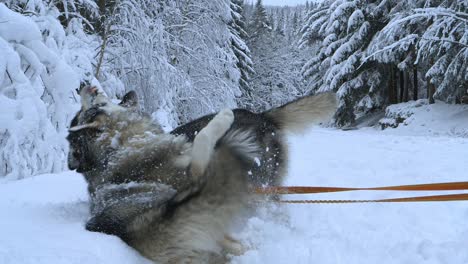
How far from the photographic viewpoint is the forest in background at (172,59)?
15.9ft

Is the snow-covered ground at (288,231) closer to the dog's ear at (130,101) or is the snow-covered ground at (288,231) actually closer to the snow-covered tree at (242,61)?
the dog's ear at (130,101)

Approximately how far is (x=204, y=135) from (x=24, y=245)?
96cm

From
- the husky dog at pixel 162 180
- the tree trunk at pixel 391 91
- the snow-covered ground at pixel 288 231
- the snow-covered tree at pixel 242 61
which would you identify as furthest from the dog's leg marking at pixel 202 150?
the snow-covered tree at pixel 242 61

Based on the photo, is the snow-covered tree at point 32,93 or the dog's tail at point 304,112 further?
the snow-covered tree at point 32,93

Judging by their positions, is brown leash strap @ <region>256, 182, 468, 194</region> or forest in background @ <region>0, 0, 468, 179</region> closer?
brown leash strap @ <region>256, 182, 468, 194</region>

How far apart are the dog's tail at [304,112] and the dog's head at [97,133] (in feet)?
5.28

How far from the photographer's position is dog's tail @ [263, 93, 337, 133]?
12.4ft

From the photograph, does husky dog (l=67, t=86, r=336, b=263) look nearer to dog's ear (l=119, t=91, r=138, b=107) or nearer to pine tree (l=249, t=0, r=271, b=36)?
dog's ear (l=119, t=91, r=138, b=107)

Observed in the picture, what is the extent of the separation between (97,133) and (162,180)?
0.57 metres

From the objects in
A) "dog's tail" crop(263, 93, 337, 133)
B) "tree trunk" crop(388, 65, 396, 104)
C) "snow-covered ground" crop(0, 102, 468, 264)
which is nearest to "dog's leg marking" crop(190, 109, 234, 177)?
"snow-covered ground" crop(0, 102, 468, 264)

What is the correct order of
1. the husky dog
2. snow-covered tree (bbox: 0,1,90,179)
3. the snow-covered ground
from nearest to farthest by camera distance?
1. the snow-covered ground
2. the husky dog
3. snow-covered tree (bbox: 0,1,90,179)

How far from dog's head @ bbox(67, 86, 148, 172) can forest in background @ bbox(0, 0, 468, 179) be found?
98.8 inches

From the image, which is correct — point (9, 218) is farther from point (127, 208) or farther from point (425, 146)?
point (425, 146)

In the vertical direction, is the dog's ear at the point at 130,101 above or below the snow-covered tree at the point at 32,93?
above
